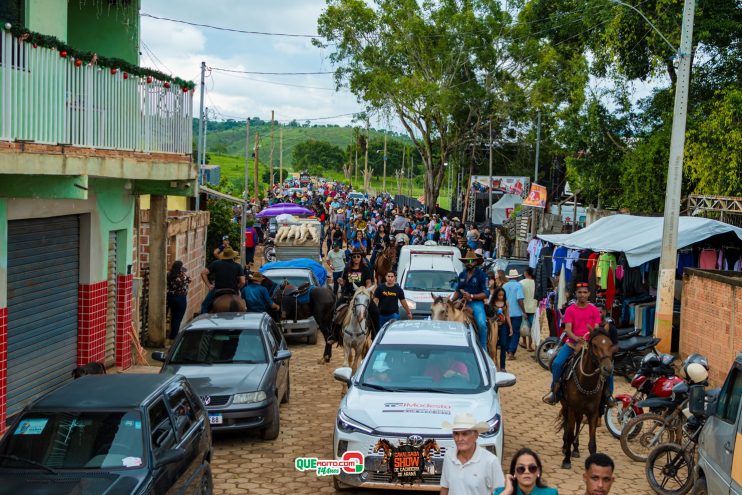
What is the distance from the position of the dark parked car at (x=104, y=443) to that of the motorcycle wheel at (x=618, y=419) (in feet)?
21.2

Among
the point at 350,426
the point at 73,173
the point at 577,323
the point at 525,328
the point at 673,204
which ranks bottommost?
the point at 525,328

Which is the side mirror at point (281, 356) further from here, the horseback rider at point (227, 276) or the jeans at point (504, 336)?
the jeans at point (504, 336)

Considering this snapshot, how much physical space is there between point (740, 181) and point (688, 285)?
8.50 metres

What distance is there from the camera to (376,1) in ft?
166

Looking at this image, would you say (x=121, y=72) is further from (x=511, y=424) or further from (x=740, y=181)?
(x=740, y=181)

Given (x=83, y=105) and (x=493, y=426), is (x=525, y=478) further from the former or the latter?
(x=83, y=105)

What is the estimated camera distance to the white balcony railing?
9.79 m

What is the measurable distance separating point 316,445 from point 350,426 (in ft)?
8.32

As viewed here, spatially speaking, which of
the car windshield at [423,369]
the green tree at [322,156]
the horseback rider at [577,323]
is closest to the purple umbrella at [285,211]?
the horseback rider at [577,323]

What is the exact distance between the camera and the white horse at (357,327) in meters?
15.0

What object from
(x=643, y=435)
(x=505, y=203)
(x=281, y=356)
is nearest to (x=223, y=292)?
(x=281, y=356)

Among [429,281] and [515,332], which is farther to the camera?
[429,281]

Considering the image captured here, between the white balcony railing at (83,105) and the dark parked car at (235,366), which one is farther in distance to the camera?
the dark parked car at (235,366)

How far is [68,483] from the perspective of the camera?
6508mm
